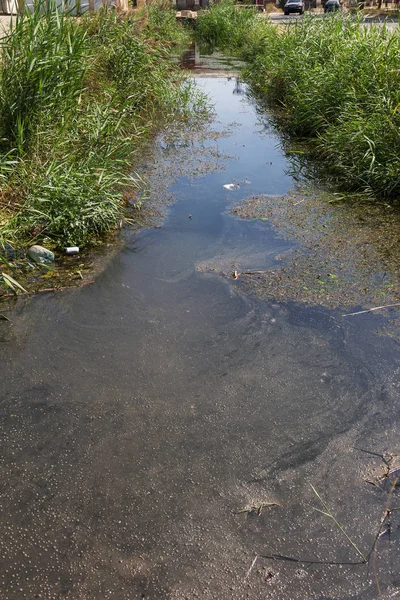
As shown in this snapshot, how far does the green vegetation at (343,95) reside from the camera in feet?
17.4

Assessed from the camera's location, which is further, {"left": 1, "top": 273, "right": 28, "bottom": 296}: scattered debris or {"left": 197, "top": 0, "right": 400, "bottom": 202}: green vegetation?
{"left": 197, "top": 0, "right": 400, "bottom": 202}: green vegetation

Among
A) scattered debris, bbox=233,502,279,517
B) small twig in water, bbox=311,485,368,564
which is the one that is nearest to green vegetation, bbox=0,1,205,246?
scattered debris, bbox=233,502,279,517

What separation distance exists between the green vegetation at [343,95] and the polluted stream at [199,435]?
1511 millimetres

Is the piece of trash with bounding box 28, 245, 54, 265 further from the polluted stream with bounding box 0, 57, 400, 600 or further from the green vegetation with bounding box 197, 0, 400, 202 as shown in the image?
the green vegetation with bounding box 197, 0, 400, 202

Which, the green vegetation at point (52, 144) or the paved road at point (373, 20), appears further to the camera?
the paved road at point (373, 20)

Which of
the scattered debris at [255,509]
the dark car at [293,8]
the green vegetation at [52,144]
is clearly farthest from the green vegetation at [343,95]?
the dark car at [293,8]

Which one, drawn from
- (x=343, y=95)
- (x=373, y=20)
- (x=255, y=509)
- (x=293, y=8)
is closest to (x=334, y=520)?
(x=255, y=509)

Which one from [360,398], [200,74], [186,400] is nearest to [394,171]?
[360,398]

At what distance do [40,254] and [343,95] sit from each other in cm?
416

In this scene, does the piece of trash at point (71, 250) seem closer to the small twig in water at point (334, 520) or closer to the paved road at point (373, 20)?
the small twig in water at point (334, 520)

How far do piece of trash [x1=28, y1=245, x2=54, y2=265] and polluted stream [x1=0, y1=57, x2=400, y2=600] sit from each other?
387 millimetres

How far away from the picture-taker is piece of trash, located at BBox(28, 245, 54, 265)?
392cm

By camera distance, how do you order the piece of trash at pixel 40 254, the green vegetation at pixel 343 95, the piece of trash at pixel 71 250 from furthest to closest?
the green vegetation at pixel 343 95 → the piece of trash at pixel 71 250 → the piece of trash at pixel 40 254

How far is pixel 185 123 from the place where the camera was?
27.5 ft
